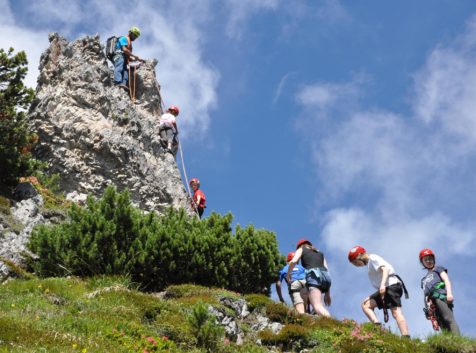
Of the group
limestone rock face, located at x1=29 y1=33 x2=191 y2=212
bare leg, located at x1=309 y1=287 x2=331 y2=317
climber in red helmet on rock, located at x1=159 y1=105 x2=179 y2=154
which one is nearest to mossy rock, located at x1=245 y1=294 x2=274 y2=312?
bare leg, located at x1=309 y1=287 x2=331 y2=317

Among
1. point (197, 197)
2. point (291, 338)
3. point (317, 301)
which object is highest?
point (197, 197)

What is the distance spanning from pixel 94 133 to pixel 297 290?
12920mm

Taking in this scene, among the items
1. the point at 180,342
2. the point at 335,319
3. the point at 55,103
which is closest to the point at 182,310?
the point at 180,342

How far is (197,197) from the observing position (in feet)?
84.2

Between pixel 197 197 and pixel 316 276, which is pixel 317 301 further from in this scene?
pixel 197 197

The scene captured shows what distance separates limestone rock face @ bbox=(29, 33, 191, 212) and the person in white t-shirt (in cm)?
1245

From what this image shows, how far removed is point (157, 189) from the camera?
2569cm

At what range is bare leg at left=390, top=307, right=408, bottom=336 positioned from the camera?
541 inches

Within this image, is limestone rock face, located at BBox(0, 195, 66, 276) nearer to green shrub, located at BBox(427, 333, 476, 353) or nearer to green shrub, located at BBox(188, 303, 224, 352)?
green shrub, located at BBox(188, 303, 224, 352)

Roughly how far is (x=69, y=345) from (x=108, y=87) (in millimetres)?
20140

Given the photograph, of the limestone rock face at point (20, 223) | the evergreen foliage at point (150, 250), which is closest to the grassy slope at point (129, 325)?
the evergreen foliage at point (150, 250)

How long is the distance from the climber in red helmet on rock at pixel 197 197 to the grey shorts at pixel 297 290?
32.7 ft

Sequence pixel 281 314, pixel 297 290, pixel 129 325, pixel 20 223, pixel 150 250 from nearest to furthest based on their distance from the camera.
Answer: pixel 129 325 < pixel 281 314 < pixel 297 290 < pixel 150 250 < pixel 20 223

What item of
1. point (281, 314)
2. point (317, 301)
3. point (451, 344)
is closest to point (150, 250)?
point (281, 314)
